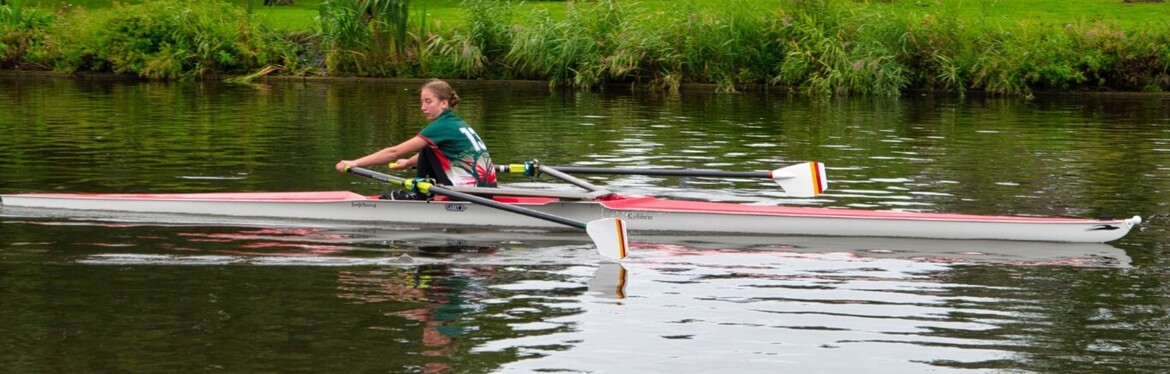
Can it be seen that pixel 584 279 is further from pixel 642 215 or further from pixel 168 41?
pixel 168 41

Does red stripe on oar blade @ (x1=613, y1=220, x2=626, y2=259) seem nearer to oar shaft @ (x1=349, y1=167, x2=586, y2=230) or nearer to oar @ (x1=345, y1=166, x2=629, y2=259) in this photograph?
oar @ (x1=345, y1=166, x2=629, y2=259)

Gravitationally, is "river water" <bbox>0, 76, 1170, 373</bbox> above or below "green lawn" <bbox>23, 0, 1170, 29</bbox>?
below

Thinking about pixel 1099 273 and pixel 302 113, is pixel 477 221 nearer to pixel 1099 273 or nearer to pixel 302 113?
pixel 1099 273

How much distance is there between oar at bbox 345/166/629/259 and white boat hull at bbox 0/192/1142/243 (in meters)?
0.34

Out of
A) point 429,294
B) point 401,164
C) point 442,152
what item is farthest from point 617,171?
point 429,294

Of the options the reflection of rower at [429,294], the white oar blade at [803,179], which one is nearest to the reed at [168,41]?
the white oar blade at [803,179]

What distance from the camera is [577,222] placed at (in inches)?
495

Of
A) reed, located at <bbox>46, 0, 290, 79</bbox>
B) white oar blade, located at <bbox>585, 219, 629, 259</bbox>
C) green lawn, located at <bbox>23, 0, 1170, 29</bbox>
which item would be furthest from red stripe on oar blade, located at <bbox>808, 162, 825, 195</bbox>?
reed, located at <bbox>46, 0, 290, 79</bbox>

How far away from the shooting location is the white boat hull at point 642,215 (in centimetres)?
1285

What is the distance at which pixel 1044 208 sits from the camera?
1527 centimetres

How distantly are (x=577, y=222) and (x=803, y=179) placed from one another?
298 cm

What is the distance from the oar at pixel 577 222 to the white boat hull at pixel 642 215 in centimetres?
34

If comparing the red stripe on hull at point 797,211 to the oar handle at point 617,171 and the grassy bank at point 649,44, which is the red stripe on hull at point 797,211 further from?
the grassy bank at point 649,44

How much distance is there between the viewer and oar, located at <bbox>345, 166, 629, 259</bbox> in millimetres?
11641
